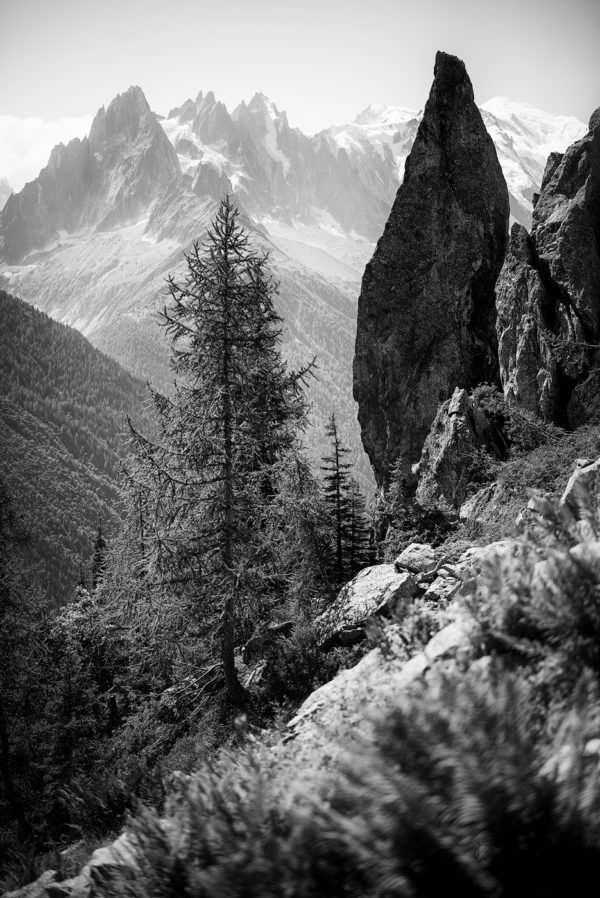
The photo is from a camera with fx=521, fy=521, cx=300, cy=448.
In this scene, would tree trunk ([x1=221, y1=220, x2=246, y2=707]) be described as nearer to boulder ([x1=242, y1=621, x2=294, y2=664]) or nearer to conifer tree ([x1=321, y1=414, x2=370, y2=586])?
boulder ([x1=242, y1=621, x2=294, y2=664])

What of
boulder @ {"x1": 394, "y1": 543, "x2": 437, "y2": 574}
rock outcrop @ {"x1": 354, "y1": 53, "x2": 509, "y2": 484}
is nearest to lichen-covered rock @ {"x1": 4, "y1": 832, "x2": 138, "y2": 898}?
boulder @ {"x1": 394, "y1": 543, "x2": 437, "y2": 574}

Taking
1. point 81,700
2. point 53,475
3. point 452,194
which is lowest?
point 53,475

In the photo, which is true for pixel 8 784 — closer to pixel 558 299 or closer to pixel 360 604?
pixel 360 604

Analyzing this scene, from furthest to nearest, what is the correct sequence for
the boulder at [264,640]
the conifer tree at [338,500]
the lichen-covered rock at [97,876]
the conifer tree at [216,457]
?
the conifer tree at [338,500] < the boulder at [264,640] < the conifer tree at [216,457] < the lichen-covered rock at [97,876]

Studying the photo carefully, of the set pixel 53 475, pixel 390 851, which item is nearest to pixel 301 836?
pixel 390 851

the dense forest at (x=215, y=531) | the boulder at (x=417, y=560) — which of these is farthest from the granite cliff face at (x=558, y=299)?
the dense forest at (x=215, y=531)

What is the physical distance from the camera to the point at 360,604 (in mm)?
10086

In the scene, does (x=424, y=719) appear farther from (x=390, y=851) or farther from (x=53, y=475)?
(x=53, y=475)

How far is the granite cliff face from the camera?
62.5 ft

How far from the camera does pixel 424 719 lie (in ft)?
8.30

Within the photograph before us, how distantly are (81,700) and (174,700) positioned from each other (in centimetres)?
1213

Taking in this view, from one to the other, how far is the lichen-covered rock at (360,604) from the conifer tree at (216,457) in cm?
149

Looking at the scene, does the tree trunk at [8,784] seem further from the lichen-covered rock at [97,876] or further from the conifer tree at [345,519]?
the conifer tree at [345,519]

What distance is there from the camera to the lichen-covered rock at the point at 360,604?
919 centimetres
